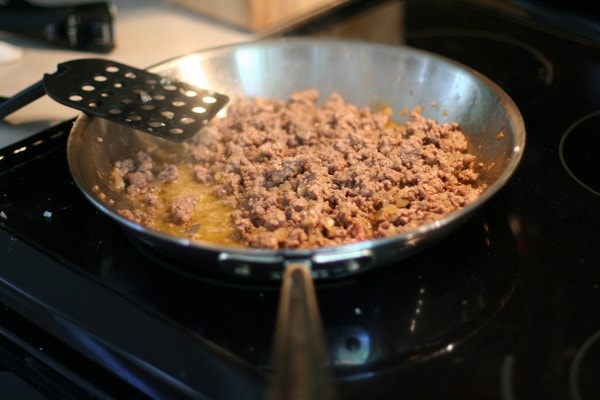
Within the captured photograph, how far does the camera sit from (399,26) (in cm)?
125

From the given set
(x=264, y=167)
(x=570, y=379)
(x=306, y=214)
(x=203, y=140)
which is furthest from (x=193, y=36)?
(x=570, y=379)

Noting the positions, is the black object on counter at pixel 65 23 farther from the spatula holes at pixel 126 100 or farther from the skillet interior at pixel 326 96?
the spatula holes at pixel 126 100

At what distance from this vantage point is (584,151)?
896mm

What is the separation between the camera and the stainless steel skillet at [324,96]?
0.53 meters

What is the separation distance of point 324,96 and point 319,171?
268 millimetres

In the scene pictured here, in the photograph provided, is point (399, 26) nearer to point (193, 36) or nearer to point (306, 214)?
point (193, 36)

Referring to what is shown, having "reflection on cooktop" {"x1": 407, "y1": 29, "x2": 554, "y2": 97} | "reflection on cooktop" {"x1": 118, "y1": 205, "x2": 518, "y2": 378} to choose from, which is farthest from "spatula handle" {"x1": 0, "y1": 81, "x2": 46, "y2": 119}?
"reflection on cooktop" {"x1": 407, "y1": 29, "x2": 554, "y2": 97}

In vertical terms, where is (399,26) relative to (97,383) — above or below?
above

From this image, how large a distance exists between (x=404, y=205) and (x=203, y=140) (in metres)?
0.32

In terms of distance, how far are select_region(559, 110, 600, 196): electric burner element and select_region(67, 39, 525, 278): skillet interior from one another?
4.4 inches

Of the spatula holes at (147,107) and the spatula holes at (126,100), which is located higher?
the spatula holes at (126,100)

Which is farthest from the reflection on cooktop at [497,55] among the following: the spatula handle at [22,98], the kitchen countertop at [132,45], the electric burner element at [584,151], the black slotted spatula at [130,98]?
the spatula handle at [22,98]

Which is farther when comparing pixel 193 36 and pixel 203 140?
pixel 193 36

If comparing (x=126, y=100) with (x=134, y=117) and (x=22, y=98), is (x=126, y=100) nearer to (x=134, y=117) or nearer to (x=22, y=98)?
(x=134, y=117)
